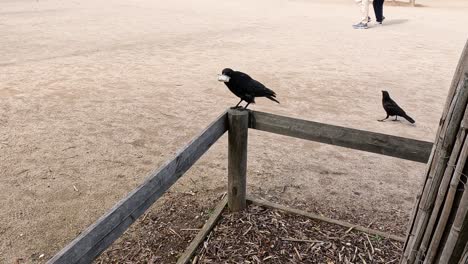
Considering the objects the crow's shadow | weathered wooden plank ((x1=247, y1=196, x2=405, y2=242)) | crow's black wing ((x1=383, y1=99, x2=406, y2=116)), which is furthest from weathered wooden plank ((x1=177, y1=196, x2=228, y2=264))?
the crow's shadow

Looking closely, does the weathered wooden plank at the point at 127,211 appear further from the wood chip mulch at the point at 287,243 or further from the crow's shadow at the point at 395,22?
the crow's shadow at the point at 395,22

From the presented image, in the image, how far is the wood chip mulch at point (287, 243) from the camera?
285 cm

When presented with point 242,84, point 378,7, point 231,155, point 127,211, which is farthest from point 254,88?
point 378,7

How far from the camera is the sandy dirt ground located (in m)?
3.66

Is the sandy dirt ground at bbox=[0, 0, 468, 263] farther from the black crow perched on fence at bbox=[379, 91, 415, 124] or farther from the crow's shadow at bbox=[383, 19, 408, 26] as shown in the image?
the crow's shadow at bbox=[383, 19, 408, 26]

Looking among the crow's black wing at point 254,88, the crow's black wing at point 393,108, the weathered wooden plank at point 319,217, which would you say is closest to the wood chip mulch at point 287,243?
the weathered wooden plank at point 319,217

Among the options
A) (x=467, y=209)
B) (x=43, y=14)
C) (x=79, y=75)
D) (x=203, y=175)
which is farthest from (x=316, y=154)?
(x=43, y=14)

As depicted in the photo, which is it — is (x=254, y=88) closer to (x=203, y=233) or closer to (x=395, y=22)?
(x=203, y=233)

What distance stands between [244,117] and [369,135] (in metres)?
0.90

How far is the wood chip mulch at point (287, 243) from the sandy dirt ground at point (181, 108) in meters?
0.39

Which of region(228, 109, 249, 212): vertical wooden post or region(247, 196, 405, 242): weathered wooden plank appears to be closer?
region(228, 109, 249, 212): vertical wooden post

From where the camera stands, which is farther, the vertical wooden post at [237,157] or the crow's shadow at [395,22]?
the crow's shadow at [395,22]

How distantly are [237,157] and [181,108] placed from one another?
305 centimetres

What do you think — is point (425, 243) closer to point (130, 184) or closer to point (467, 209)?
point (467, 209)
